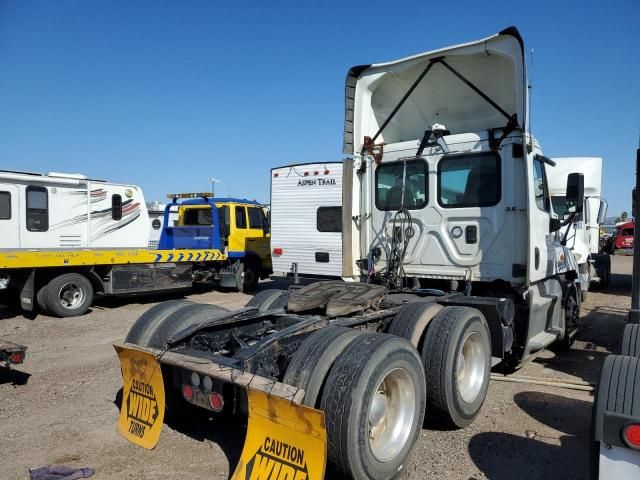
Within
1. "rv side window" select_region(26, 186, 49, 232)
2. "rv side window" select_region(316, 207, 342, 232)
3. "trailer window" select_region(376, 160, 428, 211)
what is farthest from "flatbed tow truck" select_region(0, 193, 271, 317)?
"trailer window" select_region(376, 160, 428, 211)

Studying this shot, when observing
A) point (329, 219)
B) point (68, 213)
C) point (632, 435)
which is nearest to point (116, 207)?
point (68, 213)

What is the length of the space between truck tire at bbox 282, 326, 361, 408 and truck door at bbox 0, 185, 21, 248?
31.3ft

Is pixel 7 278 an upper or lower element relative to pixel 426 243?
lower

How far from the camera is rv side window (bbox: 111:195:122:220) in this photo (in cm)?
1195

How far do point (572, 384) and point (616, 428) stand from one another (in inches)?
129

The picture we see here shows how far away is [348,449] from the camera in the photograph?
9.04 feet

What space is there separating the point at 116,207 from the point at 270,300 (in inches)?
333

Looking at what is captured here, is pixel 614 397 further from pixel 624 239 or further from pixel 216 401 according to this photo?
pixel 624 239

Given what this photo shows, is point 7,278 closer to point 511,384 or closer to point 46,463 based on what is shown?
point 46,463

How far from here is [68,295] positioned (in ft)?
33.0

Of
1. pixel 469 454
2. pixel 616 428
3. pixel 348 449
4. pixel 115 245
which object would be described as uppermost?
pixel 115 245

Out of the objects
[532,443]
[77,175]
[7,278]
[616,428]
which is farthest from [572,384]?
[77,175]

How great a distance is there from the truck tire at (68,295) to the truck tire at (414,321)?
800cm

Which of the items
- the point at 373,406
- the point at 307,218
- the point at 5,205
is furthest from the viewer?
the point at 307,218
